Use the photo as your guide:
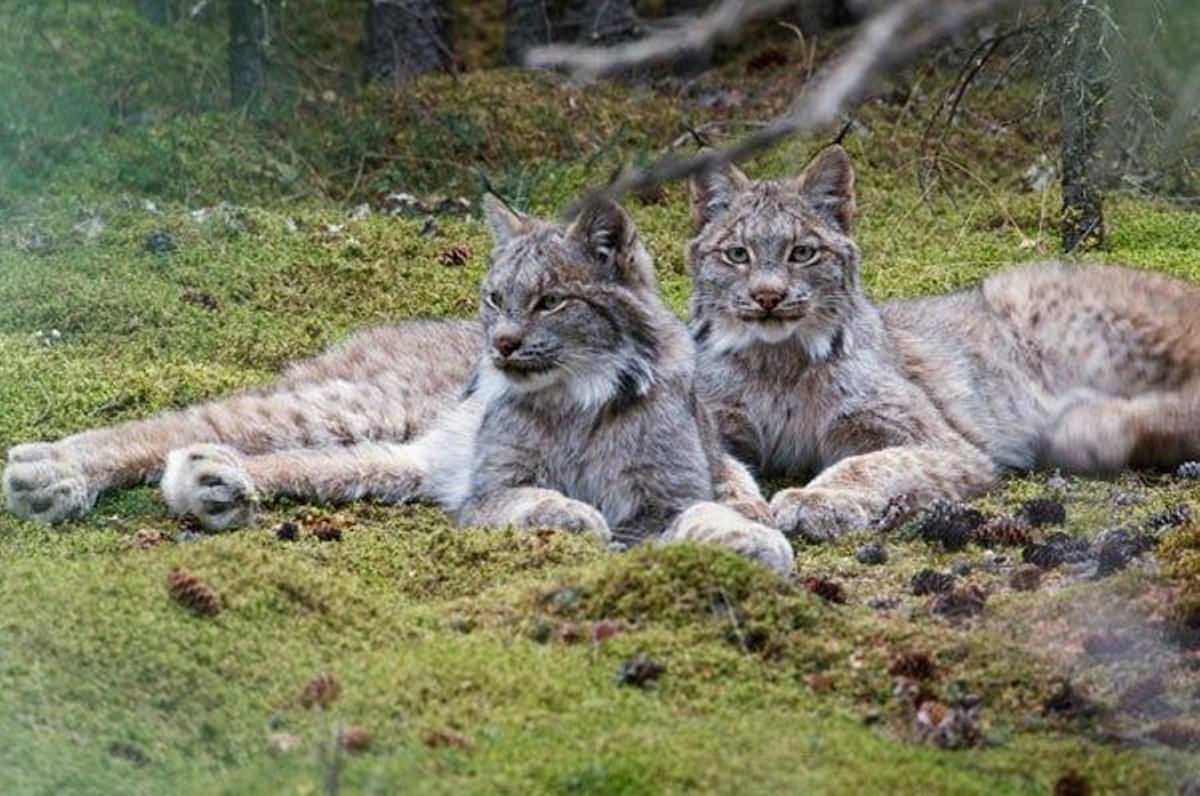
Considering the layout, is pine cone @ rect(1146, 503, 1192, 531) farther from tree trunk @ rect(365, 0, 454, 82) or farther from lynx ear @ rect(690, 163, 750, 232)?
tree trunk @ rect(365, 0, 454, 82)

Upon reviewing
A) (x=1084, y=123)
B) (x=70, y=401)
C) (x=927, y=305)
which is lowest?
(x=70, y=401)

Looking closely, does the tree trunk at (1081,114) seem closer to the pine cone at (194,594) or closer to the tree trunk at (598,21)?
the tree trunk at (598,21)

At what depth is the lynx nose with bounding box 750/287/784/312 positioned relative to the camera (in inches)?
327

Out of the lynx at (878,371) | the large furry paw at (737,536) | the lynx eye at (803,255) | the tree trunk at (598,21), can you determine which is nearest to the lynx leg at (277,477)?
the lynx at (878,371)

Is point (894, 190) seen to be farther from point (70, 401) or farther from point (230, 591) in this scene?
point (230, 591)

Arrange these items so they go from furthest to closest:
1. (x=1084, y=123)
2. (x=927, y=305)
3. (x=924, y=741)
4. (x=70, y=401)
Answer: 1. (x=927, y=305)
2. (x=70, y=401)
3. (x=1084, y=123)
4. (x=924, y=741)

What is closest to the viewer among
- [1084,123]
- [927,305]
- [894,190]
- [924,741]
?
[924,741]

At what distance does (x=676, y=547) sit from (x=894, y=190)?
6.86m

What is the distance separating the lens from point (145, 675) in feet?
17.5

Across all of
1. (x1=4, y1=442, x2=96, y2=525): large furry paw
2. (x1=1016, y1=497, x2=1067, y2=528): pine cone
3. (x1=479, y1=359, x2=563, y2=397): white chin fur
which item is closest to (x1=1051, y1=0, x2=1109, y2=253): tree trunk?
(x1=1016, y1=497, x2=1067, y2=528): pine cone

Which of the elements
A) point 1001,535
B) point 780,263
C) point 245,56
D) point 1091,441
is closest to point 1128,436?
point 1091,441

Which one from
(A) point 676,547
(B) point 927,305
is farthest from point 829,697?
(B) point 927,305

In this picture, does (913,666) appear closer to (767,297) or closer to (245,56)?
(767,297)

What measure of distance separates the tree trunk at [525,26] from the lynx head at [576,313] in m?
6.77
